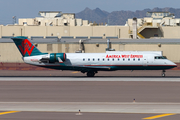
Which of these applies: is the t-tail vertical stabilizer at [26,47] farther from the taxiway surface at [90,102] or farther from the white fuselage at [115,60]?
the taxiway surface at [90,102]

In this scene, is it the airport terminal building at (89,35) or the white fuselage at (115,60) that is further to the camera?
the airport terminal building at (89,35)

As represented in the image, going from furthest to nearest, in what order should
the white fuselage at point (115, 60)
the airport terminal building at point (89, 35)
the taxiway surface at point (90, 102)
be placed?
1. the airport terminal building at point (89, 35)
2. the white fuselage at point (115, 60)
3. the taxiway surface at point (90, 102)

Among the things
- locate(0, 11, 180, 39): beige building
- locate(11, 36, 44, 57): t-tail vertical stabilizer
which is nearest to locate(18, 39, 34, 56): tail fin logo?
locate(11, 36, 44, 57): t-tail vertical stabilizer

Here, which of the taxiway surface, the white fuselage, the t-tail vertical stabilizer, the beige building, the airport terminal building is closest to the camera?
the taxiway surface

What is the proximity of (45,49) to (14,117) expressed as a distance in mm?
50286

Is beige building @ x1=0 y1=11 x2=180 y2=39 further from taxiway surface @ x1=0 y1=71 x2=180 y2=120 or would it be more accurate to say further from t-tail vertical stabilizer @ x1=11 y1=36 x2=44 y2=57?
taxiway surface @ x1=0 y1=71 x2=180 y2=120

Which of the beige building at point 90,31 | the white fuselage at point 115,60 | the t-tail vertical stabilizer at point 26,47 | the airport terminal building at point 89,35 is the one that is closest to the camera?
the white fuselage at point 115,60

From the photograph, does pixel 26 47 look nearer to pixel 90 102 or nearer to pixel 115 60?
pixel 115 60

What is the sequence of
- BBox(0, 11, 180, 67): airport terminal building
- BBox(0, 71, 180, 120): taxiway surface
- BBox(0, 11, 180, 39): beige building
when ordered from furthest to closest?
1. BBox(0, 11, 180, 39): beige building
2. BBox(0, 11, 180, 67): airport terminal building
3. BBox(0, 71, 180, 120): taxiway surface

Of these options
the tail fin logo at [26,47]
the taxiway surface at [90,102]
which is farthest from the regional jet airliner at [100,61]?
the taxiway surface at [90,102]

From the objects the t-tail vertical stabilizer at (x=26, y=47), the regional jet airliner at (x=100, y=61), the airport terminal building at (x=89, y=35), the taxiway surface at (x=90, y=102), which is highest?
the airport terminal building at (x=89, y=35)

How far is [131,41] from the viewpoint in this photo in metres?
66.2

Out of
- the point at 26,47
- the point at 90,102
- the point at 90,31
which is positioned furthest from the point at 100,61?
the point at 90,31

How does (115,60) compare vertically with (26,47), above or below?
below
